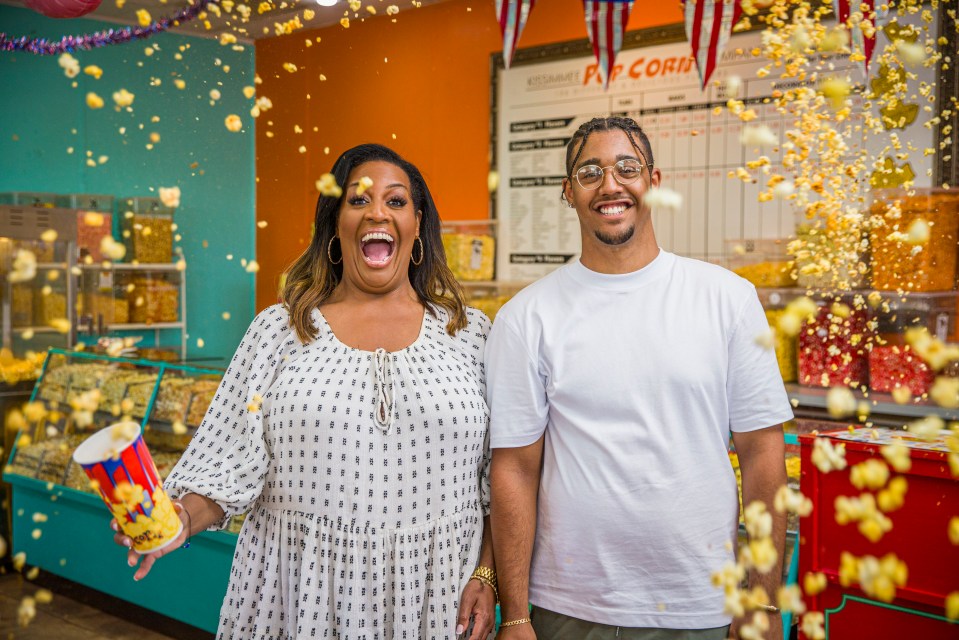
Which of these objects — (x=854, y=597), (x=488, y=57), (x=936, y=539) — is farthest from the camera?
(x=488, y=57)

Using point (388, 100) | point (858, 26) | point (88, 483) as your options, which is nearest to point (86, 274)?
point (88, 483)

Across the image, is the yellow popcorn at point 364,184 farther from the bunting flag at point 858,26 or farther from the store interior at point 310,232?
the bunting flag at point 858,26

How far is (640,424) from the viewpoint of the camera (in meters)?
1.59

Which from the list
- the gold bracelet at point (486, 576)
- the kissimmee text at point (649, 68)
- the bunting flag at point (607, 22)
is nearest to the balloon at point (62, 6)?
→ the bunting flag at point (607, 22)

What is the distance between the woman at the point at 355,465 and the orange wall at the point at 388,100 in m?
0.44

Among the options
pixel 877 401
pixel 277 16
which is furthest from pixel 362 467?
pixel 877 401

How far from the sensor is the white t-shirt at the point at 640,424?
5.21ft

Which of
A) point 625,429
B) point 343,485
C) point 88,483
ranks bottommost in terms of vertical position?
point 88,483

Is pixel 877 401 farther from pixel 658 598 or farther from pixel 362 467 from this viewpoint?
pixel 362 467

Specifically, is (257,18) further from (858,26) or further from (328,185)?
(858,26)

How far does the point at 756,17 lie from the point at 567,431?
2.82 m

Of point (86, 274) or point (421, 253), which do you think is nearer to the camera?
point (421, 253)

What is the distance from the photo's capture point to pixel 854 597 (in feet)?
6.72

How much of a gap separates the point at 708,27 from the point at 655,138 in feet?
7.21
